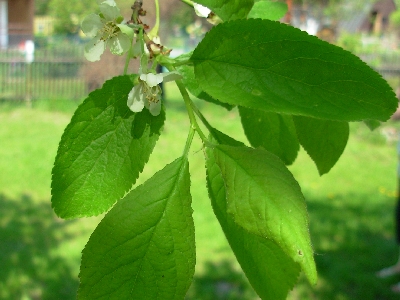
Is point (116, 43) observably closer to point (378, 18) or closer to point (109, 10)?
point (109, 10)

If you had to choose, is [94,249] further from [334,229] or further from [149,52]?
[334,229]

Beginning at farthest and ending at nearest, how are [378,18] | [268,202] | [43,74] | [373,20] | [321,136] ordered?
[378,18] → [373,20] → [43,74] → [321,136] → [268,202]

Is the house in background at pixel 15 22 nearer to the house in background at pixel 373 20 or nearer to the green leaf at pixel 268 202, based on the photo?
the house in background at pixel 373 20

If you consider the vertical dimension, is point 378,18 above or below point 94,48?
above

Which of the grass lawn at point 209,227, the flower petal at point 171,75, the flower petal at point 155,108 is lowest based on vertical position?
the grass lawn at point 209,227

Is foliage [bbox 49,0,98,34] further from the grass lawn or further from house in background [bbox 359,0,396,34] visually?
house in background [bbox 359,0,396,34]

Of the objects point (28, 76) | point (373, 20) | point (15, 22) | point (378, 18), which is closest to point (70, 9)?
point (28, 76)

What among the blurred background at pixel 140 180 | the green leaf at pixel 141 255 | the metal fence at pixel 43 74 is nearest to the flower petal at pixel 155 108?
the green leaf at pixel 141 255
